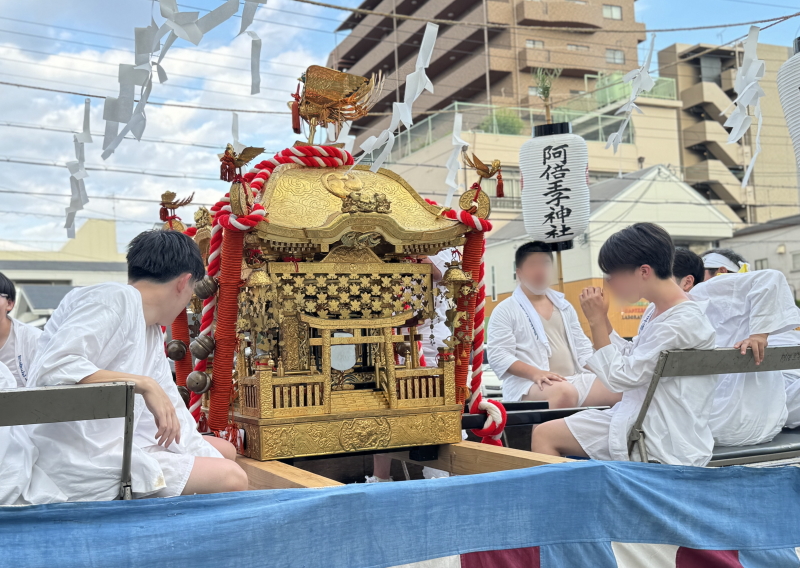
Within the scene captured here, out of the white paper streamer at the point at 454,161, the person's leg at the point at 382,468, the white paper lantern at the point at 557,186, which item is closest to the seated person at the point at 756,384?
the person's leg at the point at 382,468

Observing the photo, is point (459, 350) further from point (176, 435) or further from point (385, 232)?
point (176, 435)

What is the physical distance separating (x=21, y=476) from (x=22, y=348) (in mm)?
1858

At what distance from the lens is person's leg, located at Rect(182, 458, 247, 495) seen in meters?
1.96

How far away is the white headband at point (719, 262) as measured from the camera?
14.1 ft

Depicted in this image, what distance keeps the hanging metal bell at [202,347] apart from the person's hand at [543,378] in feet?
6.39

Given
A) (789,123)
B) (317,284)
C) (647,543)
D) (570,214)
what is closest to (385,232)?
(317,284)

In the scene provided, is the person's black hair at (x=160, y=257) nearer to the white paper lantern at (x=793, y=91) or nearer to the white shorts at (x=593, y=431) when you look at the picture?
the white shorts at (x=593, y=431)

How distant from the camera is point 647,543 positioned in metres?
2.10

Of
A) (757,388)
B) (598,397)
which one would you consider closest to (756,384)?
(757,388)

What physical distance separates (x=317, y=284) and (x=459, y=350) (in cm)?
74

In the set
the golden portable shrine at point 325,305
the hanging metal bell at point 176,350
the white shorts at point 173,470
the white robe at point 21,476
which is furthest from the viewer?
the hanging metal bell at point 176,350

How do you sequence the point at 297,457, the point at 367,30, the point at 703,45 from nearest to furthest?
the point at 297,457
the point at 703,45
the point at 367,30

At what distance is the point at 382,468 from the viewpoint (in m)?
3.49

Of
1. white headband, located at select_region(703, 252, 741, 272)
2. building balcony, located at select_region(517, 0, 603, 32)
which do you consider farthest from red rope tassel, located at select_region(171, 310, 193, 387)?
building balcony, located at select_region(517, 0, 603, 32)
